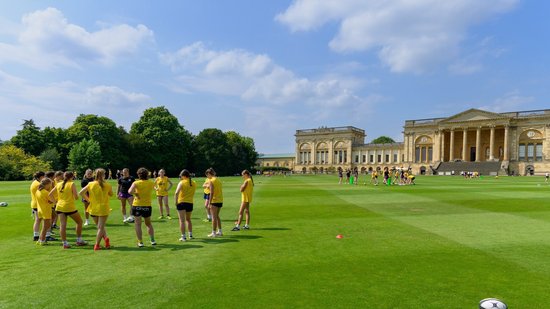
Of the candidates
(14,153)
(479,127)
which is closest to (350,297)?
(14,153)

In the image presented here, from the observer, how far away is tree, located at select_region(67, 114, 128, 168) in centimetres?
6756

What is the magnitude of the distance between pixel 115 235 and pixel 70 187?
227 cm

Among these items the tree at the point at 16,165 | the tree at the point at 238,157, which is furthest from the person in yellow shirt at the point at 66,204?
the tree at the point at 238,157

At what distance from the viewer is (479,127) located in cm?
8906

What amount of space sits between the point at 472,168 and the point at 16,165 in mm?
92118

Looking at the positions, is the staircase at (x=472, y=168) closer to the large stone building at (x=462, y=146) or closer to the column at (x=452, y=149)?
the large stone building at (x=462, y=146)

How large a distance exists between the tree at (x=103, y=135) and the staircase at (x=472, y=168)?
242 feet

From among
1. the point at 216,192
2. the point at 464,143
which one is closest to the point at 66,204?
the point at 216,192

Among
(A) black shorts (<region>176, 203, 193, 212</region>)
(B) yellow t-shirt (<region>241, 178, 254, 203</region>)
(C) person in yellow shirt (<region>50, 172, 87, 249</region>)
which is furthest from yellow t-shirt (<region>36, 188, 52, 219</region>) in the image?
(B) yellow t-shirt (<region>241, 178, 254, 203</region>)

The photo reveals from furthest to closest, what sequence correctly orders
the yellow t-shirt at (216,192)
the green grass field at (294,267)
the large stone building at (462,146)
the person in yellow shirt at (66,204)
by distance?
the large stone building at (462,146) → the yellow t-shirt at (216,192) → the person in yellow shirt at (66,204) → the green grass field at (294,267)

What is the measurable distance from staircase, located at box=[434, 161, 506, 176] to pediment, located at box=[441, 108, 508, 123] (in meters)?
12.0

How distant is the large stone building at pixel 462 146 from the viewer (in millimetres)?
83000

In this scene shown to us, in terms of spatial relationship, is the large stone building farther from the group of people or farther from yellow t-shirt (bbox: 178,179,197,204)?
yellow t-shirt (bbox: 178,179,197,204)

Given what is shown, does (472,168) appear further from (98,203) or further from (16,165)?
(16,165)
